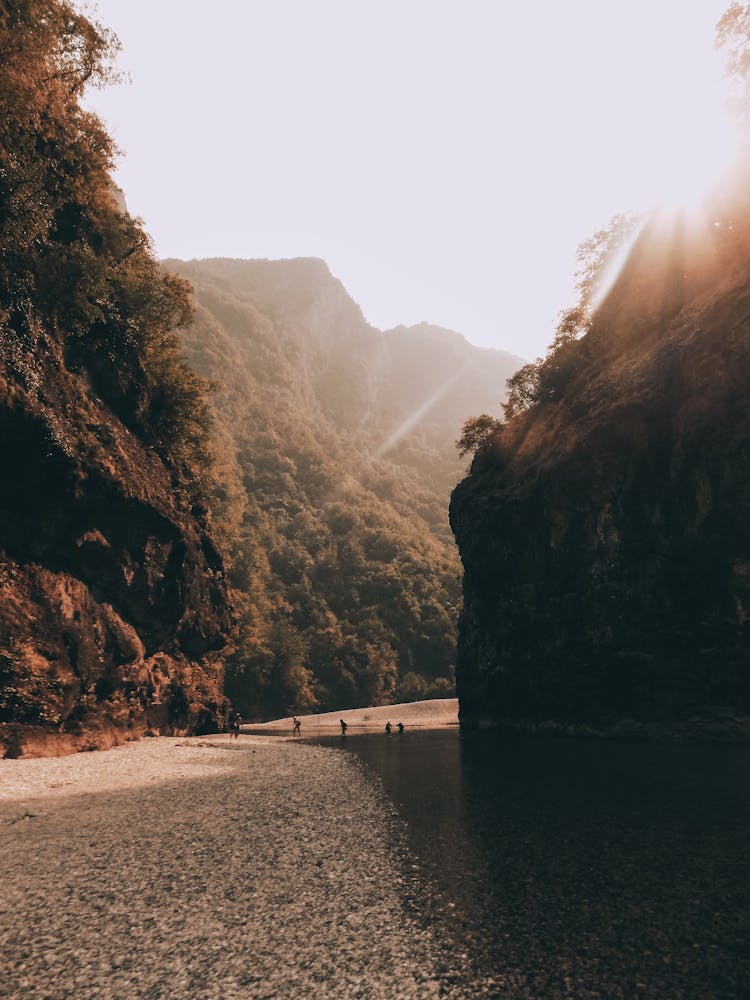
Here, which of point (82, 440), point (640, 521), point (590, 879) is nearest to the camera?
point (590, 879)

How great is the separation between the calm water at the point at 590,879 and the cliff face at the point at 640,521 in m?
10.3

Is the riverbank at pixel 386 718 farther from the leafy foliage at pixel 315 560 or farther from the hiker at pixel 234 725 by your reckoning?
the hiker at pixel 234 725

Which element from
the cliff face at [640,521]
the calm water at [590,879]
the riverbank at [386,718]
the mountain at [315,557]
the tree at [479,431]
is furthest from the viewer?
the mountain at [315,557]

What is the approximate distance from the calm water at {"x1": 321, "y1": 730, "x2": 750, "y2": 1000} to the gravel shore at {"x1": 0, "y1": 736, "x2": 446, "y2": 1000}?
0.94 m

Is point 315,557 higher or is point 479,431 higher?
point 479,431

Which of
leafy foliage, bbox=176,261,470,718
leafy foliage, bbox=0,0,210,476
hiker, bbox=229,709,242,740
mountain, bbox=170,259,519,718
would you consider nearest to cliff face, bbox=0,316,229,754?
leafy foliage, bbox=0,0,210,476

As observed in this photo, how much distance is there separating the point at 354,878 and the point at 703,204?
44.2 metres

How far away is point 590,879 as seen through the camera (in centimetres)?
911

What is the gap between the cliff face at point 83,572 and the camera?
2166cm

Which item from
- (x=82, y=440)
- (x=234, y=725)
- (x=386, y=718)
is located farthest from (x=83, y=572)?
(x=386, y=718)

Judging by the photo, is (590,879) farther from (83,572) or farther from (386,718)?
(386,718)

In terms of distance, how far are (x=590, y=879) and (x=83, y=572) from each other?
26.2 meters

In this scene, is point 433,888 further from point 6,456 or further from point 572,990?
point 6,456

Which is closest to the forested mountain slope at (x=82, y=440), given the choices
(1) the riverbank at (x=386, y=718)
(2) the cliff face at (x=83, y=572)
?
(2) the cliff face at (x=83, y=572)
